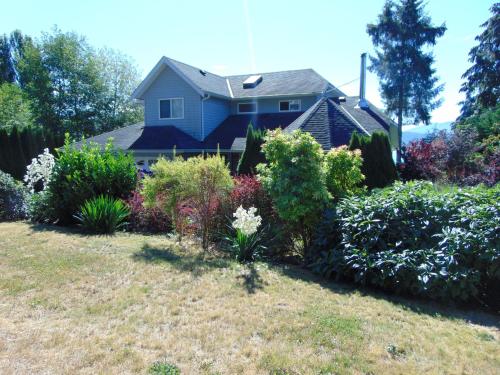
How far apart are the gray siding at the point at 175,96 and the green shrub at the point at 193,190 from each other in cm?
1165

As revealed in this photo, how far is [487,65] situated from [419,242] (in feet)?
92.3

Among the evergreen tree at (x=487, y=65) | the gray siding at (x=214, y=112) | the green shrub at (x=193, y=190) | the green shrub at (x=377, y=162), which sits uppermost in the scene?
the evergreen tree at (x=487, y=65)

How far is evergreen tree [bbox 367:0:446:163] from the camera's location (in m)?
27.0

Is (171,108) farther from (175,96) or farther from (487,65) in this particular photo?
(487,65)

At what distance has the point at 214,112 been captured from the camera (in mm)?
19859

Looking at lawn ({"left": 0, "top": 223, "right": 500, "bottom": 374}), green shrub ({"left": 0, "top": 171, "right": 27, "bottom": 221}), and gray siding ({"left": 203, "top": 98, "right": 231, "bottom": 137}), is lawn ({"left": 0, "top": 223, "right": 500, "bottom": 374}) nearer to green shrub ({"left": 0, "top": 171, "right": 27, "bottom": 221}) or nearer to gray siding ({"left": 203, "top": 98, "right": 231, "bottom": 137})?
green shrub ({"left": 0, "top": 171, "right": 27, "bottom": 221})

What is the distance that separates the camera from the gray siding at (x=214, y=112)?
1919 centimetres

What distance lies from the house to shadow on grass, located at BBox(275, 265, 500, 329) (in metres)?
12.3

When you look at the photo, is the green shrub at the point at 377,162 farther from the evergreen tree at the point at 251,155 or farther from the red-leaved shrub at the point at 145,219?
the red-leaved shrub at the point at 145,219

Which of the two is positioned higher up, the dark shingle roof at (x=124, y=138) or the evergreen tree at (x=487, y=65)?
the evergreen tree at (x=487, y=65)

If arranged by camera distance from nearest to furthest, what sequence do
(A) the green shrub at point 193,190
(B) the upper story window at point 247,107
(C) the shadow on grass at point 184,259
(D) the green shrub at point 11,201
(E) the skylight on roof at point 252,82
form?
(C) the shadow on grass at point 184,259 < (A) the green shrub at point 193,190 < (D) the green shrub at point 11,201 < (B) the upper story window at point 247,107 < (E) the skylight on roof at point 252,82

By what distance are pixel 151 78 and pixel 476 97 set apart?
23745mm

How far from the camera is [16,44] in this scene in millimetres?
45656

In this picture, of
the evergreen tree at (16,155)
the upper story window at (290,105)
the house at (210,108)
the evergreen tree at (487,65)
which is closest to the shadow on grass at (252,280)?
the house at (210,108)
